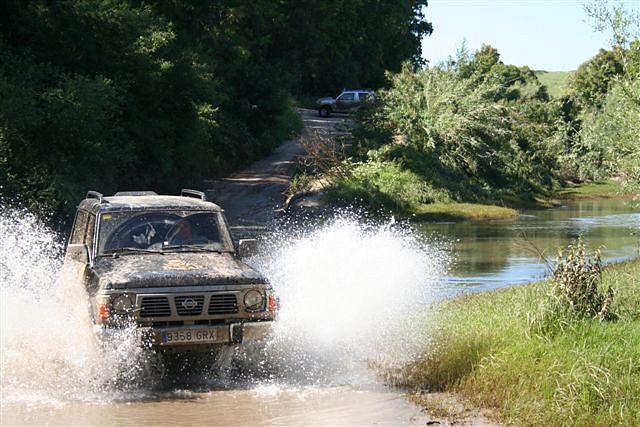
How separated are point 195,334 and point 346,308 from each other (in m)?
3.67

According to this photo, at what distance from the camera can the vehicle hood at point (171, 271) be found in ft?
34.0

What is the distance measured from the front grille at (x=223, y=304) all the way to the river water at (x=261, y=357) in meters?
0.57

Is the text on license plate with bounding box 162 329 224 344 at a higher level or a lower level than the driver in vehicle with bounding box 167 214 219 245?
lower

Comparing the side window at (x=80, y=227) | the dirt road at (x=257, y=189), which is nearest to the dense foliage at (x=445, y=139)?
the dirt road at (x=257, y=189)

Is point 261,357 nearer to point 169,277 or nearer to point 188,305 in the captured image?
point 188,305

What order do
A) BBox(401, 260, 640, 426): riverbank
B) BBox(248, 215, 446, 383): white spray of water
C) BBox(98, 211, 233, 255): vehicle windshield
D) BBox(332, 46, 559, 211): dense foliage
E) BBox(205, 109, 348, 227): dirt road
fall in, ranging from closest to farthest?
BBox(401, 260, 640, 426): riverbank
BBox(98, 211, 233, 255): vehicle windshield
BBox(248, 215, 446, 383): white spray of water
BBox(205, 109, 348, 227): dirt road
BBox(332, 46, 559, 211): dense foliage

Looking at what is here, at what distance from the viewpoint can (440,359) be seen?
11.1 metres

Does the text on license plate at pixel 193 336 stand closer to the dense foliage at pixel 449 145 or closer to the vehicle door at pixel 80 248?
the vehicle door at pixel 80 248

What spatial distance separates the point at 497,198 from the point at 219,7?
48.8ft

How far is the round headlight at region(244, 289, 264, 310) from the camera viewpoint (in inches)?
418

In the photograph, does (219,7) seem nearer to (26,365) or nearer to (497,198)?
(497,198)

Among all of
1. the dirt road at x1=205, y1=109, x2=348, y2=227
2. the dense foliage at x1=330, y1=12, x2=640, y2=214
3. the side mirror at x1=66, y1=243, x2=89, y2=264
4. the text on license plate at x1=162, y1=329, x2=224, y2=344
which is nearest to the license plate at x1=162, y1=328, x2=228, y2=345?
the text on license plate at x1=162, y1=329, x2=224, y2=344

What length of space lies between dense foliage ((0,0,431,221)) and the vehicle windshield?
14.5 meters

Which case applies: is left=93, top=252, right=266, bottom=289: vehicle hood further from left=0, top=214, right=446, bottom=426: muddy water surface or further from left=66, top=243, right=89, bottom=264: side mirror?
left=0, top=214, right=446, bottom=426: muddy water surface
